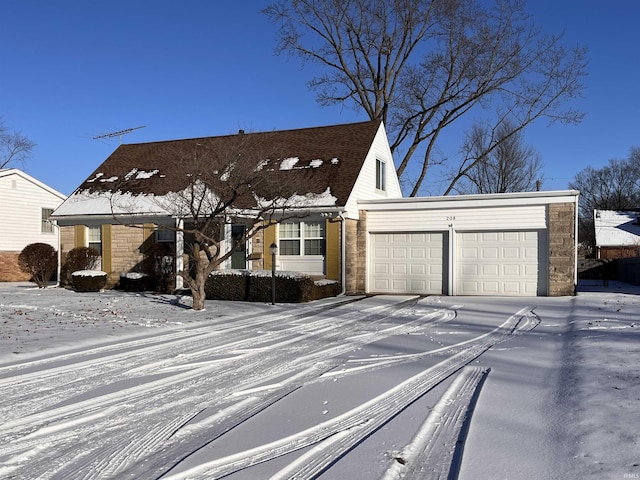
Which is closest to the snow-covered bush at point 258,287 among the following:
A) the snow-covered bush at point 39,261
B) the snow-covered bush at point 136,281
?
the snow-covered bush at point 136,281

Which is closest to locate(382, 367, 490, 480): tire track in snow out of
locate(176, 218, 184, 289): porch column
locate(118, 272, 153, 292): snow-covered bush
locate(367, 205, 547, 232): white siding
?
locate(367, 205, 547, 232): white siding

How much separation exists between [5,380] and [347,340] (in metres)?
5.16

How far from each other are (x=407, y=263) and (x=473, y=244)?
222cm

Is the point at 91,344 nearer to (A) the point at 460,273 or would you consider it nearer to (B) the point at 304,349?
(B) the point at 304,349

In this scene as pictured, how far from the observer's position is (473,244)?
18.5m

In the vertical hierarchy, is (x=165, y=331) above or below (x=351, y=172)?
below

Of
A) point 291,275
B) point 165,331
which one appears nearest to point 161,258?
point 291,275

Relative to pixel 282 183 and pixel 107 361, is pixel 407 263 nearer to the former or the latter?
pixel 282 183

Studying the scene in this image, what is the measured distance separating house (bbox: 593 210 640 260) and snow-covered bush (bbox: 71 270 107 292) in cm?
3084

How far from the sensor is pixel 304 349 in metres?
9.12

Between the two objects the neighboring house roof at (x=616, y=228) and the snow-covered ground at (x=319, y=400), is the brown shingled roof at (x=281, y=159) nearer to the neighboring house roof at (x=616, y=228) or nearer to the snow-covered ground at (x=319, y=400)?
the snow-covered ground at (x=319, y=400)

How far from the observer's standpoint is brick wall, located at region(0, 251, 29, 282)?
27.4 metres

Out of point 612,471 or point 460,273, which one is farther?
point 460,273

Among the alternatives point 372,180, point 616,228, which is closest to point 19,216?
point 372,180
